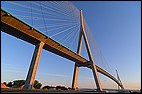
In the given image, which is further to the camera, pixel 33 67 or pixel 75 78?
pixel 75 78

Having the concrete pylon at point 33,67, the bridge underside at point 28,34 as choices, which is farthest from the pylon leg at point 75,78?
the concrete pylon at point 33,67

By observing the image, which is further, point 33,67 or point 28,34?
point 33,67

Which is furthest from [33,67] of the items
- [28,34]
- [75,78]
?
[75,78]

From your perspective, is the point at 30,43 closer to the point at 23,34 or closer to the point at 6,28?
the point at 23,34

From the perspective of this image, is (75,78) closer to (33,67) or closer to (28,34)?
(33,67)

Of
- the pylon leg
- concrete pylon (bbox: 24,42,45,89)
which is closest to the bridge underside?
concrete pylon (bbox: 24,42,45,89)

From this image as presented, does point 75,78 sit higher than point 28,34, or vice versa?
point 28,34

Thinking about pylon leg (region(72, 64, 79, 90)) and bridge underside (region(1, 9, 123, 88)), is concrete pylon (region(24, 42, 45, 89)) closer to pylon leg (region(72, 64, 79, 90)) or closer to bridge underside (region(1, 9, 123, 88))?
bridge underside (region(1, 9, 123, 88))

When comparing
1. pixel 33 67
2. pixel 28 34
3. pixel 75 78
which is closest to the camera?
pixel 28 34

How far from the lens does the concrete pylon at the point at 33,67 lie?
29763 mm

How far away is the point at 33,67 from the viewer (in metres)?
30.6

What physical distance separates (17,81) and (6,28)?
61363 millimetres

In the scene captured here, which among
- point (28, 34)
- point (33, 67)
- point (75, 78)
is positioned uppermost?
point (28, 34)

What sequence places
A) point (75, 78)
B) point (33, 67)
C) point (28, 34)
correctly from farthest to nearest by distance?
point (75, 78) → point (33, 67) → point (28, 34)
